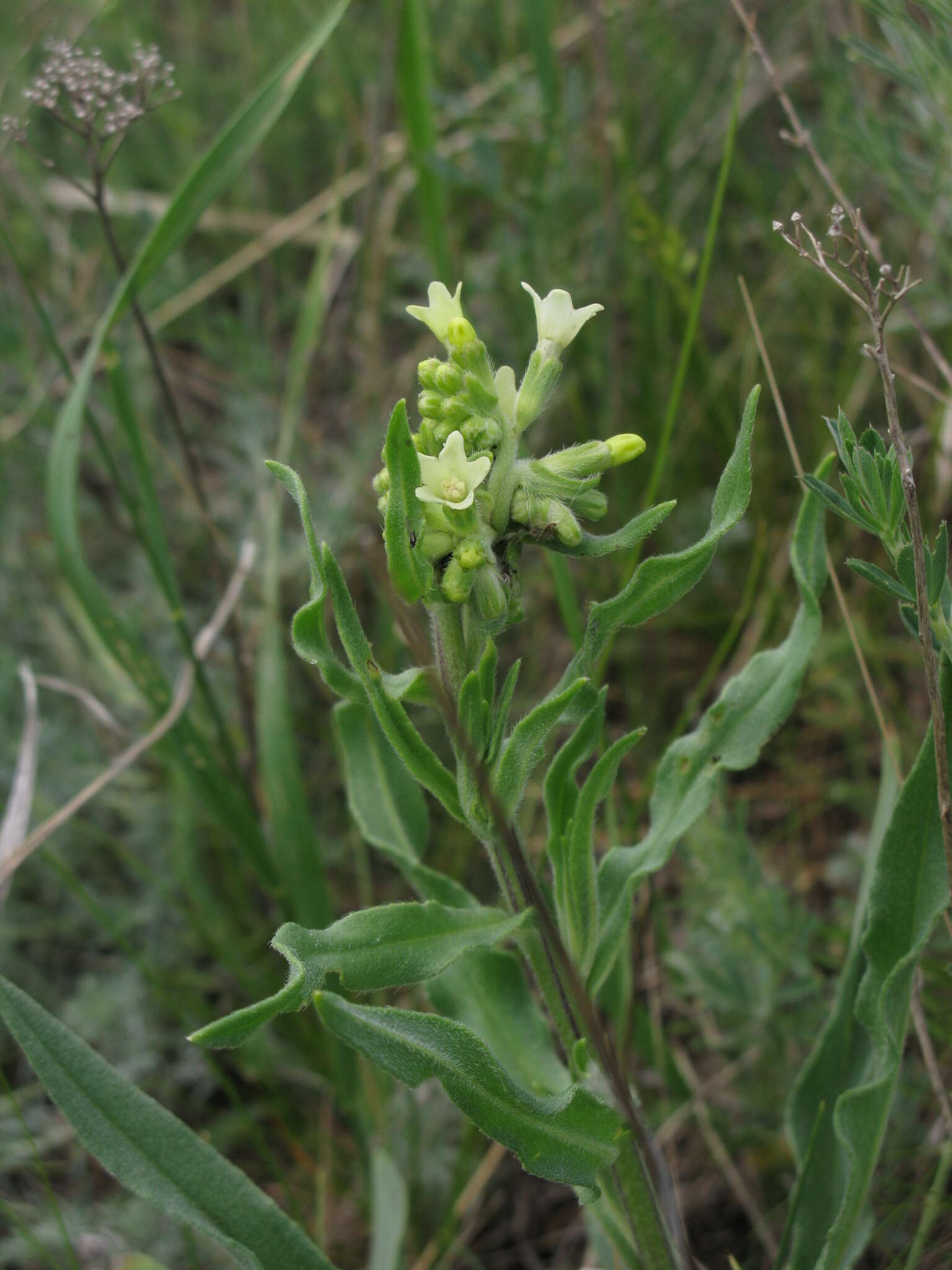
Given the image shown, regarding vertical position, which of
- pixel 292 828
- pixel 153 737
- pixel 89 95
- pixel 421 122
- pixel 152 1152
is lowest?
pixel 292 828

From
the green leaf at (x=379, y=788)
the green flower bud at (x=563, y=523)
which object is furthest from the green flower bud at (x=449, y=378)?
the green leaf at (x=379, y=788)

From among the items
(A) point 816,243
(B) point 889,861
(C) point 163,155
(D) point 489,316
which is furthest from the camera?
(C) point 163,155

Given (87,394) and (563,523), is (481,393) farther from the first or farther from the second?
(87,394)

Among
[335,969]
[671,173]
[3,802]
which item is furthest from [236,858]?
[671,173]

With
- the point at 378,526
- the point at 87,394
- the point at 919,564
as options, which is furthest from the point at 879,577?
the point at 378,526

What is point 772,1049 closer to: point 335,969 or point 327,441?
point 335,969
